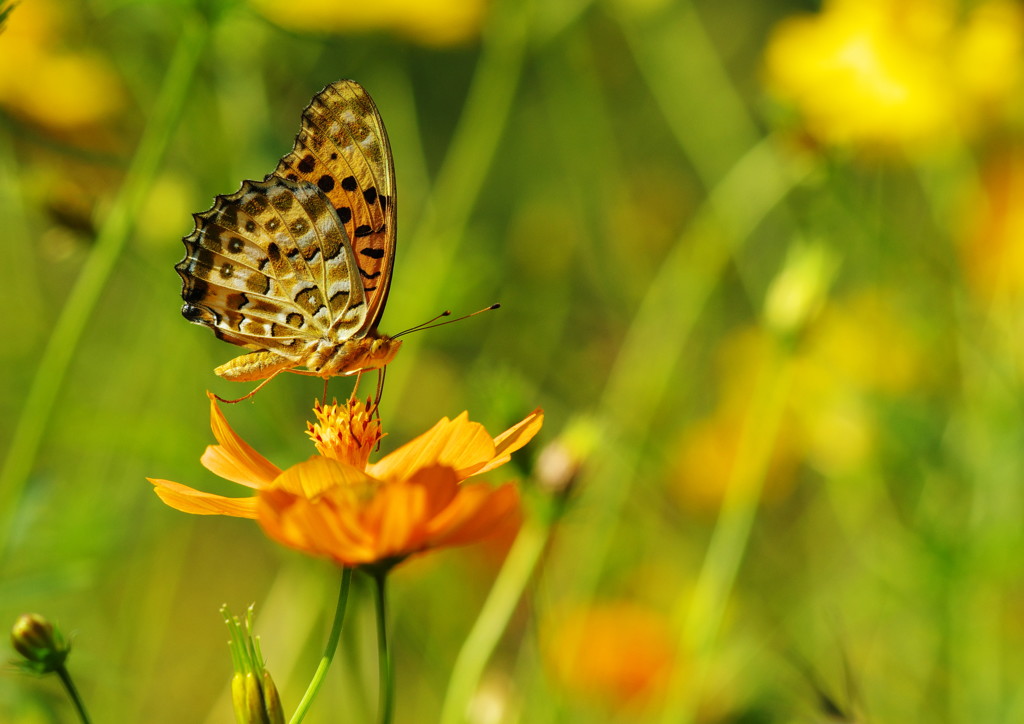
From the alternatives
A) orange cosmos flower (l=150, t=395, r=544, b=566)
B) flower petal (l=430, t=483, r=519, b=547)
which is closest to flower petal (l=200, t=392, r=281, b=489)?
orange cosmos flower (l=150, t=395, r=544, b=566)

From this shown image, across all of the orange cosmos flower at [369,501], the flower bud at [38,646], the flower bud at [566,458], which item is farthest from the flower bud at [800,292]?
the flower bud at [38,646]

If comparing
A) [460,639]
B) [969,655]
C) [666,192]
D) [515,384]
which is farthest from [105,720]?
[666,192]

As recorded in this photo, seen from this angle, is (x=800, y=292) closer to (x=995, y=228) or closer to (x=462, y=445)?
(x=462, y=445)

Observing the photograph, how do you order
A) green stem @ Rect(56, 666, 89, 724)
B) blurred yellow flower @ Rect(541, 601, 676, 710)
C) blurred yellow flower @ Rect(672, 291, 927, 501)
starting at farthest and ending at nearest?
blurred yellow flower @ Rect(672, 291, 927, 501), blurred yellow flower @ Rect(541, 601, 676, 710), green stem @ Rect(56, 666, 89, 724)

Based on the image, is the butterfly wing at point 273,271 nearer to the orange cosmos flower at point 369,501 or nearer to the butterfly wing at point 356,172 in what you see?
the butterfly wing at point 356,172

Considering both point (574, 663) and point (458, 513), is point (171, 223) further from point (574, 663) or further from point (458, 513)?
point (458, 513)

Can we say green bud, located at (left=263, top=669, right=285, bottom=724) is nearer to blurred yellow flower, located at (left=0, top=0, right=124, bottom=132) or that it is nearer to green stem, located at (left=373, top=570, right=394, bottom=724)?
green stem, located at (left=373, top=570, right=394, bottom=724)

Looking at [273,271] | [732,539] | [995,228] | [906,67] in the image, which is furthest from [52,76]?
[995,228]
